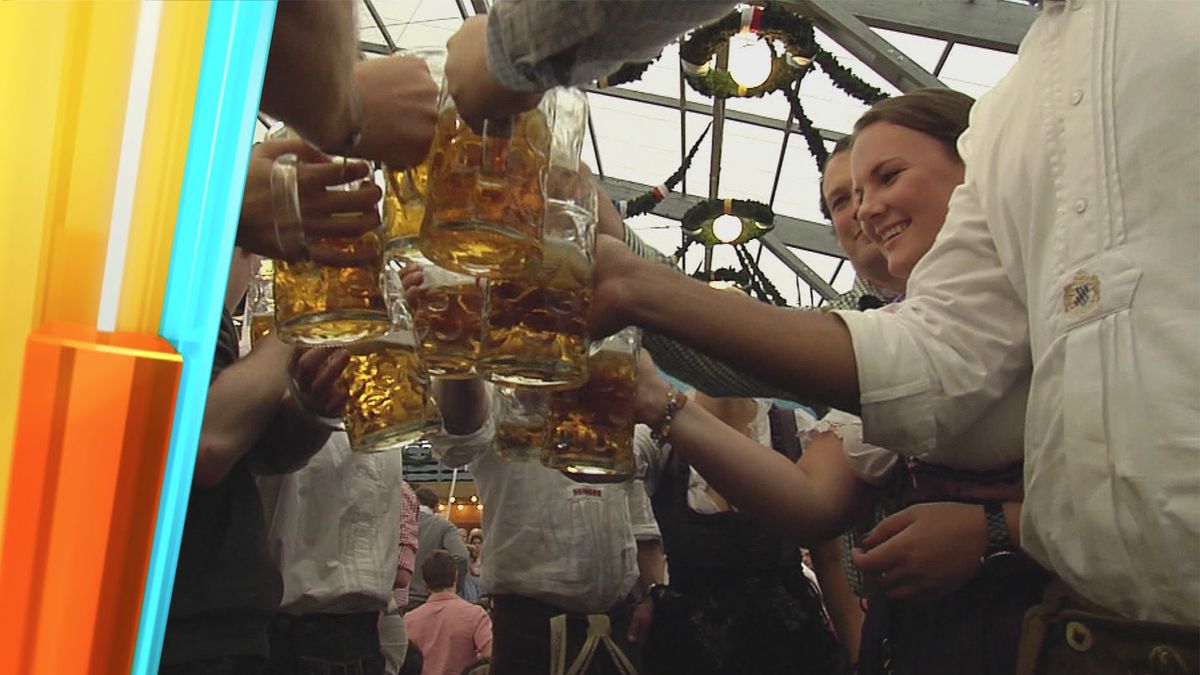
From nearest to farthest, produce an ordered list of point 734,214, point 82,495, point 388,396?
point 82,495 < point 388,396 < point 734,214

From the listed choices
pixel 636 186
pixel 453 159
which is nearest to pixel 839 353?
pixel 453 159

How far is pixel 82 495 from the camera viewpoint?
0.98 ft

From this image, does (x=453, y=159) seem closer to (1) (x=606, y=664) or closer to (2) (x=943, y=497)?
(2) (x=943, y=497)

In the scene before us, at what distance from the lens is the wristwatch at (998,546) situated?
2.74ft

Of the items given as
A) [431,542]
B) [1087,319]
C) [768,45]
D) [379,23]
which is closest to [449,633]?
[431,542]

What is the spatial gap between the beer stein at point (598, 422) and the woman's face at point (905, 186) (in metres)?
0.37

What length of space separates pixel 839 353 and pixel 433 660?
3.28m

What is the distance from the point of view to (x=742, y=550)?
5.98 feet

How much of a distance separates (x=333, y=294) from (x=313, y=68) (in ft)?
0.72

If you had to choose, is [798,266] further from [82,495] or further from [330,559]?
[82,495]

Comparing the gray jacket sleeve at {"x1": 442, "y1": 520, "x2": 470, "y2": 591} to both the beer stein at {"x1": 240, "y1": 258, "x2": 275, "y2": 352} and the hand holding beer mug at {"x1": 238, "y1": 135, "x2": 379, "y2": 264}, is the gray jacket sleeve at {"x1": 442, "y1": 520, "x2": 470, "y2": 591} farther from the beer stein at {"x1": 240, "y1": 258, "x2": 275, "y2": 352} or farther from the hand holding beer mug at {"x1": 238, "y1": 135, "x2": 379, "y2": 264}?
the hand holding beer mug at {"x1": 238, "y1": 135, "x2": 379, "y2": 264}

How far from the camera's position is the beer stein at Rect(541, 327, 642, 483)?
885mm

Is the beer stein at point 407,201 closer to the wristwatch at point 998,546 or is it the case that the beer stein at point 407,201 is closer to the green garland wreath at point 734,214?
the wristwatch at point 998,546

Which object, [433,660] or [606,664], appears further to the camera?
[433,660]
